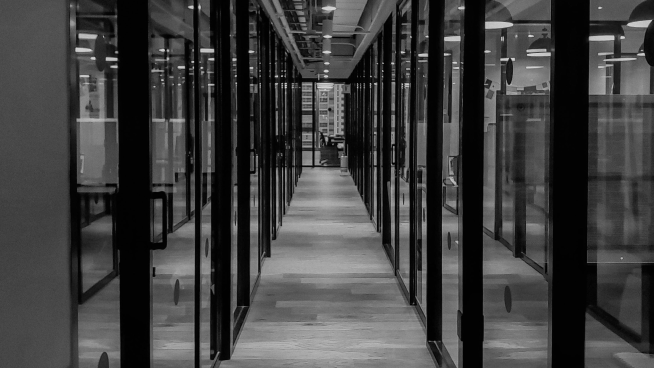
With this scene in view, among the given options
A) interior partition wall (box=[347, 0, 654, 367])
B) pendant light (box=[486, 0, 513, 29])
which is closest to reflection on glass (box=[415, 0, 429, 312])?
interior partition wall (box=[347, 0, 654, 367])

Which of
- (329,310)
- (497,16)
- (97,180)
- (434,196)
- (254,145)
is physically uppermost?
(497,16)

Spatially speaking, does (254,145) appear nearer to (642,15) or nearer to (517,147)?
(517,147)

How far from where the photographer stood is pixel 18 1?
58.4 inches

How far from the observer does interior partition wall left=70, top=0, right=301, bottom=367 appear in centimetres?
208

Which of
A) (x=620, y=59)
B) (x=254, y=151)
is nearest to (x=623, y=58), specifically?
(x=620, y=59)

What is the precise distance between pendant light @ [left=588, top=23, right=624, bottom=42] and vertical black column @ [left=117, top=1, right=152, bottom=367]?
1377 millimetres

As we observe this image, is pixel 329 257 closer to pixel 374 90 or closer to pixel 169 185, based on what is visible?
pixel 374 90

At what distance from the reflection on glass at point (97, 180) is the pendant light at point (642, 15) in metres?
1.52

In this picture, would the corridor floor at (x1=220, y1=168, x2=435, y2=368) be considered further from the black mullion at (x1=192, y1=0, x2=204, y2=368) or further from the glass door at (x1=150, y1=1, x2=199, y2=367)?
the glass door at (x1=150, y1=1, x2=199, y2=367)

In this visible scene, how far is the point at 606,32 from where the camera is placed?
7.17 feet

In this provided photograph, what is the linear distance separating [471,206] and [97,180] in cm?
174

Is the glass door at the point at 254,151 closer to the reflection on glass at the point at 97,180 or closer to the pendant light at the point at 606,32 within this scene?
the reflection on glass at the point at 97,180

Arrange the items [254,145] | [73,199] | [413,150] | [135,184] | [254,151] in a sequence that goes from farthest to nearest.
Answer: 1. [254,145]
2. [254,151]
3. [413,150]
4. [135,184]
5. [73,199]

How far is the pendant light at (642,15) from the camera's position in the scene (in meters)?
2.04
